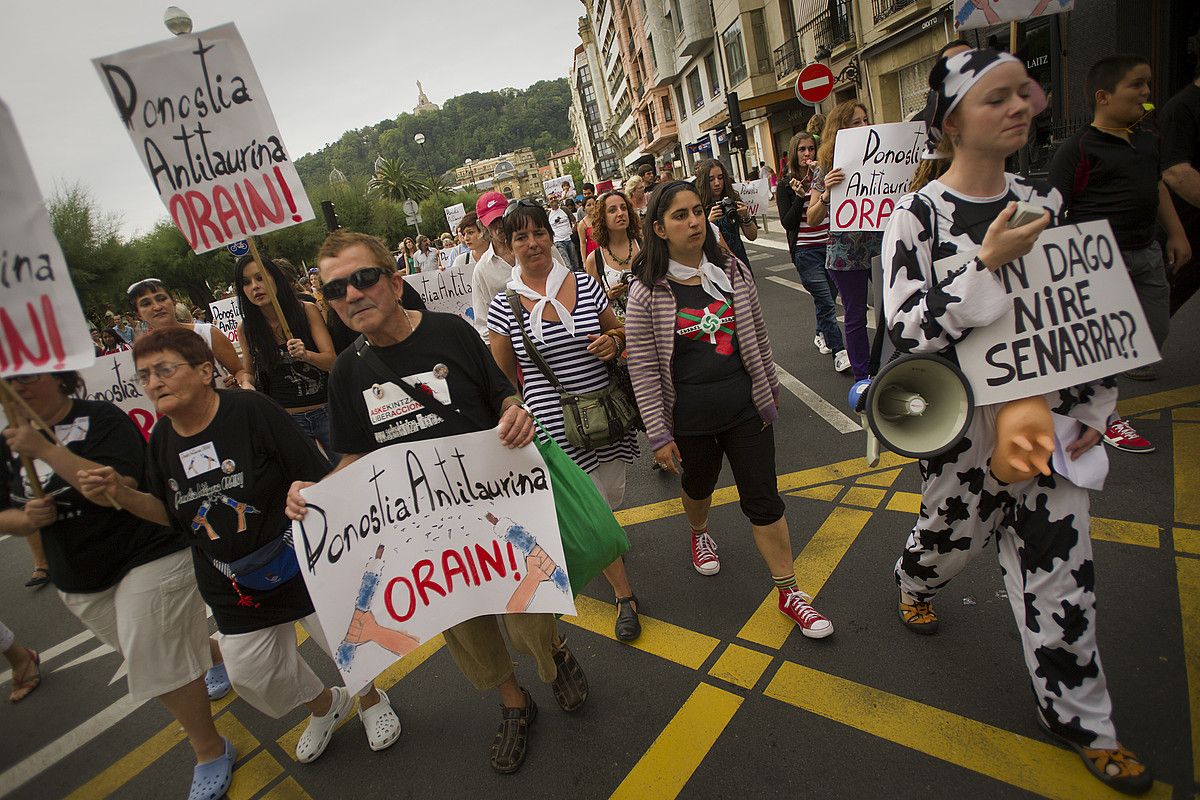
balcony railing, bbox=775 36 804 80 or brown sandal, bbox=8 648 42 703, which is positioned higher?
balcony railing, bbox=775 36 804 80

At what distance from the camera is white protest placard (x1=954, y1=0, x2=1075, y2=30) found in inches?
154

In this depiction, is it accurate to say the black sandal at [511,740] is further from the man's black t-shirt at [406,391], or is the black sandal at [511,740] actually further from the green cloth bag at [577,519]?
the man's black t-shirt at [406,391]

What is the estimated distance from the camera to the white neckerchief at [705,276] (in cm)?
268

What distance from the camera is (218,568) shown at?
8.05 feet

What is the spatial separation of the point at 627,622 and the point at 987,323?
6.72 ft

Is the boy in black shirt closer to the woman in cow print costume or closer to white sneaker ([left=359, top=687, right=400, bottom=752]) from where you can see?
the woman in cow print costume

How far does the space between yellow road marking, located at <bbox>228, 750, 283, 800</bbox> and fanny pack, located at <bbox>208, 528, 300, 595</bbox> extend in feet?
3.07

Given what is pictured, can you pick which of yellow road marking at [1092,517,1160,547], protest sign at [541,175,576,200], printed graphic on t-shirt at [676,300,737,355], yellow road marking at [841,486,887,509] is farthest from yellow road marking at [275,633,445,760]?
protest sign at [541,175,576,200]

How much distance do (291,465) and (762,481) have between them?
76.6 inches

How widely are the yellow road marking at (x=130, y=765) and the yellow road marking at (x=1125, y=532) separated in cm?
452

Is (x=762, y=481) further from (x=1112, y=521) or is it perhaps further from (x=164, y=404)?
(x=164, y=404)

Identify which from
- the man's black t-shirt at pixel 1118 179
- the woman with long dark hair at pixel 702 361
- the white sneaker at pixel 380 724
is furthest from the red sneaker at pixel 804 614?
the man's black t-shirt at pixel 1118 179

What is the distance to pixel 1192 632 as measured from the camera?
228 cm

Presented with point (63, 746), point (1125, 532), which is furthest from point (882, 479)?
point (63, 746)
